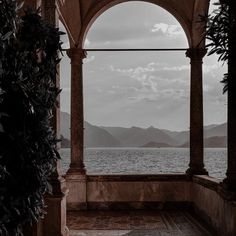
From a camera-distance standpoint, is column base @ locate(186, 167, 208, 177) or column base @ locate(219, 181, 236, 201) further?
column base @ locate(186, 167, 208, 177)

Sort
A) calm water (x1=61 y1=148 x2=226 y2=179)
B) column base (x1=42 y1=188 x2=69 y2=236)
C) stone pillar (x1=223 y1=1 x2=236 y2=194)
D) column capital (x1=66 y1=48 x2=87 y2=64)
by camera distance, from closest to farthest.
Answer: stone pillar (x1=223 y1=1 x2=236 y2=194) → column base (x1=42 y1=188 x2=69 y2=236) → column capital (x1=66 y1=48 x2=87 y2=64) → calm water (x1=61 y1=148 x2=226 y2=179)

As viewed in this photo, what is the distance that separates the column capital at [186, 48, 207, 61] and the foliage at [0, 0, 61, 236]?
23.3ft

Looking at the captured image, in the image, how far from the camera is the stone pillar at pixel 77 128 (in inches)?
458

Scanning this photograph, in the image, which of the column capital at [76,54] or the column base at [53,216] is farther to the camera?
the column capital at [76,54]

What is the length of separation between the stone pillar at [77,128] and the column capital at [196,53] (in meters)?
2.69

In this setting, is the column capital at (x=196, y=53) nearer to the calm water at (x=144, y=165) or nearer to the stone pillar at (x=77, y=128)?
the stone pillar at (x=77, y=128)

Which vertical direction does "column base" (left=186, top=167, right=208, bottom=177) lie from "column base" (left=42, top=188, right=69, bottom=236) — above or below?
above

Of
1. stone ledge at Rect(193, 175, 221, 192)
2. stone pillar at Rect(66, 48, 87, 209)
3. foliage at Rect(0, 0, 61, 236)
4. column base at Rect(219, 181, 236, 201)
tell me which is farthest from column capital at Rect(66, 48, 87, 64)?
foliage at Rect(0, 0, 61, 236)

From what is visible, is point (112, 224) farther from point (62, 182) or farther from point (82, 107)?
point (82, 107)

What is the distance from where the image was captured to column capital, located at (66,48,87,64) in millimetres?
11828

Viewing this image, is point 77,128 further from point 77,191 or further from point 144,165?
point 144,165

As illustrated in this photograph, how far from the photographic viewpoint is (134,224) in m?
9.59

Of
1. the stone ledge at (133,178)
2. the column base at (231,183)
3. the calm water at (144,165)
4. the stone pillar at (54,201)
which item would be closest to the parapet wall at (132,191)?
the stone ledge at (133,178)

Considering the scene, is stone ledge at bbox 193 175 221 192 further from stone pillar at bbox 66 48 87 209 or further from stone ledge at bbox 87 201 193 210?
stone pillar at bbox 66 48 87 209
